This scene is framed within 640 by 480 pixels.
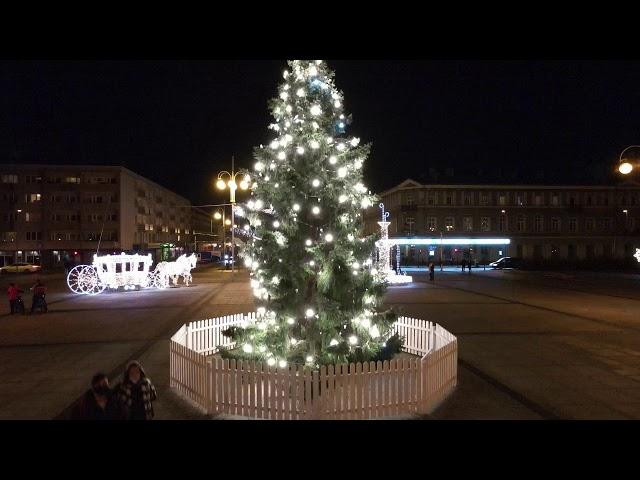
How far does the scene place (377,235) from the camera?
375 inches

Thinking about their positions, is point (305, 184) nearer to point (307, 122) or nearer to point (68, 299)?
point (307, 122)

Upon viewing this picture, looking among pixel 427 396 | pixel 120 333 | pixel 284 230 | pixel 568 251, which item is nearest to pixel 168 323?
pixel 120 333

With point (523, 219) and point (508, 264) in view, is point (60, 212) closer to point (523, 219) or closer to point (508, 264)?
point (508, 264)

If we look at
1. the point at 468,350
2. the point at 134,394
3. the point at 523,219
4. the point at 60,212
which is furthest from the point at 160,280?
the point at 523,219

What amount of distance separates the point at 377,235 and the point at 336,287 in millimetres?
1173

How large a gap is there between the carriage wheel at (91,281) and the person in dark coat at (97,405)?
25.4m

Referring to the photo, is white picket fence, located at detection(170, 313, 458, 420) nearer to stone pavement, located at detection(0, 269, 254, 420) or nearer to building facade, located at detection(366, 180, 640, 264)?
stone pavement, located at detection(0, 269, 254, 420)

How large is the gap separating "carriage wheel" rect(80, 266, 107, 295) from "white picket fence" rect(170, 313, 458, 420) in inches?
903

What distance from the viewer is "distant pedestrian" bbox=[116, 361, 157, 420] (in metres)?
6.62

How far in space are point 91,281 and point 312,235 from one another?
2416 centimetres

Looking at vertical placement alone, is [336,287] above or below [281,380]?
above

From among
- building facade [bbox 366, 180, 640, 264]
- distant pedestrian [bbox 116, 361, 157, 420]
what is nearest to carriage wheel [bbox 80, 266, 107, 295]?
distant pedestrian [bbox 116, 361, 157, 420]

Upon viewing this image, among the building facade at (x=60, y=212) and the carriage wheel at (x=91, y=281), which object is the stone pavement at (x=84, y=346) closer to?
the carriage wheel at (x=91, y=281)

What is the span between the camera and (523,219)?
2886 inches
